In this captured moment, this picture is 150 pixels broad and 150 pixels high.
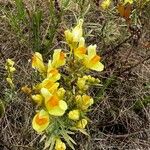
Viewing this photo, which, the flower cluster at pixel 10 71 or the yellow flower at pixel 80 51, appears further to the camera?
the flower cluster at pixel 10 71

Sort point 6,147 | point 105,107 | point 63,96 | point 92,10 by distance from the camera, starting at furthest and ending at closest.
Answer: point 92,10
point 105,107
point 6,147
point 63,96

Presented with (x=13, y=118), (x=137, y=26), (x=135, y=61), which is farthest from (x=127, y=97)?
(x=13, y=118)

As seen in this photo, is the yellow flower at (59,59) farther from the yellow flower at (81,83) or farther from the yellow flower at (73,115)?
the yellow flower at (73,115)

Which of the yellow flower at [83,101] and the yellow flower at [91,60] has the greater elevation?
the yellow flower at [91,60]

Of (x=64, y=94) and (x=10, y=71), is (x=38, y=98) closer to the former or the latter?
(x=64, y=94)

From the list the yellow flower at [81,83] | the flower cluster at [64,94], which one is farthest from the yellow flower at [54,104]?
the yellow flower at [81,83]

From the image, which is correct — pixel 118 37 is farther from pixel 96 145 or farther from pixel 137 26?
pixel 96 145

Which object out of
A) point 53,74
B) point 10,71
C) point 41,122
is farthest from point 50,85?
point 10,71

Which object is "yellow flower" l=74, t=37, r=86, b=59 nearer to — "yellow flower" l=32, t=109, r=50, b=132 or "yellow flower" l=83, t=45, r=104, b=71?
"yellow flower" l=83, t=45, r=104, b=71
